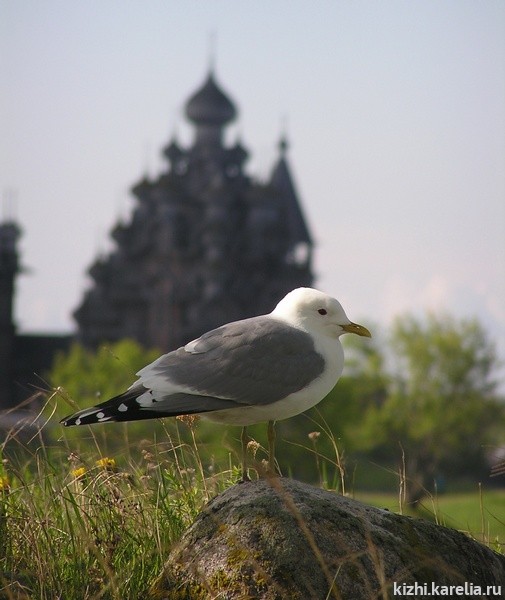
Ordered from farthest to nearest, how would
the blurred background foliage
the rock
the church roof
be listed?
the church roof → the blurred background foliage → the rock

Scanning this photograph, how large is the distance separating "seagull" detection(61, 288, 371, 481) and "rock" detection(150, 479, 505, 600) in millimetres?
364

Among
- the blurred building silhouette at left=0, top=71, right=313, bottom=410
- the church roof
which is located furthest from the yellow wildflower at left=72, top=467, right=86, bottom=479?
the church roof

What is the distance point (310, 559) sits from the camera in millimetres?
5055

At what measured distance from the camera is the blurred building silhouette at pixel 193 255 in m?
71.8

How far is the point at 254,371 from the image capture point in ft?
18.2

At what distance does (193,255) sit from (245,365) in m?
67.3

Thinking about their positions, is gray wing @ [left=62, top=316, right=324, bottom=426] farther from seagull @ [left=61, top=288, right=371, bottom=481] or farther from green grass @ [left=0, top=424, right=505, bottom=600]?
green grass @ [left=0, top=424, right=505, bottom=600]

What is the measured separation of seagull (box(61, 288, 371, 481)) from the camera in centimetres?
542

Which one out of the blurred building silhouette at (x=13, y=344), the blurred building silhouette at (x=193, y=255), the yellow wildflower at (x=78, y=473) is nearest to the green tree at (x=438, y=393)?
the blurred building silhouette at (x=193, y=255)

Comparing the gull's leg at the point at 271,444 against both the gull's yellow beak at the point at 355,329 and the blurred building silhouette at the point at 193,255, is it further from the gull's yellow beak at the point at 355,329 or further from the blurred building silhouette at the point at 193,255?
the blurred building silhouette at the point at 193,255

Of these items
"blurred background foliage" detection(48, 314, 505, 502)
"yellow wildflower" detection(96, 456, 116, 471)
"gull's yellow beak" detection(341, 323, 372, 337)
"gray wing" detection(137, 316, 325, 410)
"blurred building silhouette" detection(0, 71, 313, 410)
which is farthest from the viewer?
"blurred building silhouette" detection(0, 71, 313, 410)

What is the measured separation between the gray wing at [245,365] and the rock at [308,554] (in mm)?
434

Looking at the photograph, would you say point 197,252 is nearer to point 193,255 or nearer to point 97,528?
point 193,255

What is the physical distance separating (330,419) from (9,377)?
1039 inches
